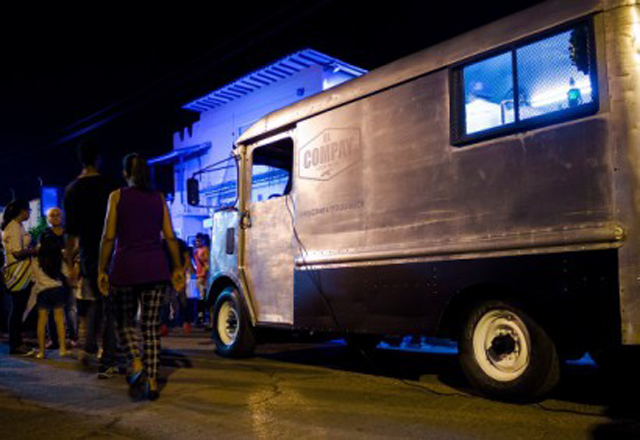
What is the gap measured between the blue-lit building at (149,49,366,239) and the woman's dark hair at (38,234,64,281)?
8364 mm

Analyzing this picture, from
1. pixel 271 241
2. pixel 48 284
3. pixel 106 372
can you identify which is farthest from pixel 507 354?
pixel 48 284

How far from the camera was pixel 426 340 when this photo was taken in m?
8.44

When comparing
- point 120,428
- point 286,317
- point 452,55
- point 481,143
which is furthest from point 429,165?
point 120,428

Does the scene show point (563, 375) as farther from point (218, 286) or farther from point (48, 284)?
point (48, 284)

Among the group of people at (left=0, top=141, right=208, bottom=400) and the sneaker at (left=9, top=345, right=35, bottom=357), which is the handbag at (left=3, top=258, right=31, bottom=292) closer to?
the group of people at (left=0, top=141, right=208, bottom=400)

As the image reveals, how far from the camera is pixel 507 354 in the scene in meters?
4.30

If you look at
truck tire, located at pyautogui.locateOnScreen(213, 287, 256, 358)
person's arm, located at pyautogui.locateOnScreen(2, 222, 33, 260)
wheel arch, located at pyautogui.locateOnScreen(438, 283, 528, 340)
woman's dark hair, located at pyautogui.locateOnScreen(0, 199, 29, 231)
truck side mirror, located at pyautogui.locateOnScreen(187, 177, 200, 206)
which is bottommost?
truck tire, located at pyautogui.locateOnScreen(213, 287, 256, 358)

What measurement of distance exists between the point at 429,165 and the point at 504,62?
1.01 m

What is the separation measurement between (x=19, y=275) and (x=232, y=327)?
114 inches

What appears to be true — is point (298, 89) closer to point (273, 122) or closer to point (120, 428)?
point (273, 122)

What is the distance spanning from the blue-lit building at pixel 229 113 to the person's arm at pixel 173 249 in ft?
35.6

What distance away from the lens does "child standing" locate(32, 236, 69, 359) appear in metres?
7.15

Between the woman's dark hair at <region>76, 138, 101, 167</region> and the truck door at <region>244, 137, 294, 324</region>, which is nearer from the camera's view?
the woman's dark hair at <region>76, 138, 101, 167</region>

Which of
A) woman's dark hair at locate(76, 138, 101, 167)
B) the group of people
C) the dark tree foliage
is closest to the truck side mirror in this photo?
the group of people
